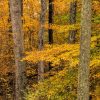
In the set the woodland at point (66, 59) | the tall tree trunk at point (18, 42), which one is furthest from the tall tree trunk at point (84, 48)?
the tall tree trunk at point (18, 42)

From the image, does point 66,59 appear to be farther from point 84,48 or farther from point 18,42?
point 18,42

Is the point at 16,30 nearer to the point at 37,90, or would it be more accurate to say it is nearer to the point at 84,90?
the point at 37,90

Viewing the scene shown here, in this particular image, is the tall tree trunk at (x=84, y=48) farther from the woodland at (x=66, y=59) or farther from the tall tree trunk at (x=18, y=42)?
the tall tree trunk at (x=18, y=42)

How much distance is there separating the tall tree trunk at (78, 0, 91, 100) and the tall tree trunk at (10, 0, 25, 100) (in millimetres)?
4632

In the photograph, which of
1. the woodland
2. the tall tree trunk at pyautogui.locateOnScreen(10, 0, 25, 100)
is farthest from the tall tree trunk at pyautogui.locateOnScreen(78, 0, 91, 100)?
the tall tree trunk at pyautogui.locateOnScreen(10, 0, 25, 100)

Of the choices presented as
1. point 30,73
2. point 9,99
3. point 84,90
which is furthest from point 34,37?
point 84,90

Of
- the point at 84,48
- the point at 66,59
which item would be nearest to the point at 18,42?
the point at 66,59

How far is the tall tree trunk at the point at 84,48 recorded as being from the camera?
960cm

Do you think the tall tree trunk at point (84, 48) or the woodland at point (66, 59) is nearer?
the tall tree trunk at point (84, 48)

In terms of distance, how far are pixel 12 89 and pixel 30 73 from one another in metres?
1.83

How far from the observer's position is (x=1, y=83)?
2430 centimetres

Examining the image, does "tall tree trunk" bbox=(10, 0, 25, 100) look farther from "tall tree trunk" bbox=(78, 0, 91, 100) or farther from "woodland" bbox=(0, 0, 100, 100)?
"tall tree trunk" bbox=(78, 0, 91, 100)

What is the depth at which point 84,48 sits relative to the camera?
988 centimetres

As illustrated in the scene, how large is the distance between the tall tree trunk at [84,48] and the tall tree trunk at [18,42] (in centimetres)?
463
